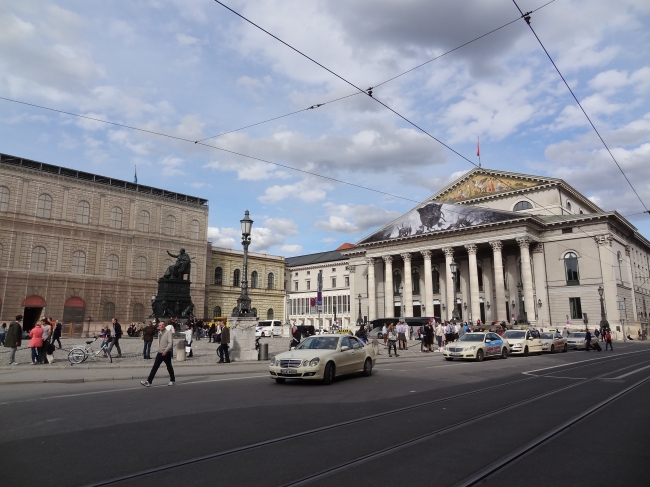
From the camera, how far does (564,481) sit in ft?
16.8

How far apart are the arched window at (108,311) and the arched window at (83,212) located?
33.7ft

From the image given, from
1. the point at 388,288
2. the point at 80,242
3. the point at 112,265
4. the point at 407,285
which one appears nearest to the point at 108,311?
the point at 112,265

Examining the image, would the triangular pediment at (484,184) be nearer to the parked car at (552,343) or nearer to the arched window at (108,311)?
the parked car at (552,343)

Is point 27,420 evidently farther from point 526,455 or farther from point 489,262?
point 489,262

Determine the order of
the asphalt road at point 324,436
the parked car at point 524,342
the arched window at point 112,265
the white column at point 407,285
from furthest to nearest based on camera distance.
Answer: the white column at point 407,285, the arched window at point 112,265, the parked car at point 524,342, the asphalt road at point 324,436

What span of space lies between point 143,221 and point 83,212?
7.40m

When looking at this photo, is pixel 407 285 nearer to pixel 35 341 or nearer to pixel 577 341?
pixel 577 341

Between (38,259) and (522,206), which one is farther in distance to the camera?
(522,206)

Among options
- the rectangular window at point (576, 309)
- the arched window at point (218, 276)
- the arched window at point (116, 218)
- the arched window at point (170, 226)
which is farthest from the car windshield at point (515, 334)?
the arched window at point (218, 276)

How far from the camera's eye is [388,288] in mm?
64375

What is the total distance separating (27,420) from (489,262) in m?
58.3

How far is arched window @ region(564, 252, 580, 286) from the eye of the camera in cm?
5400

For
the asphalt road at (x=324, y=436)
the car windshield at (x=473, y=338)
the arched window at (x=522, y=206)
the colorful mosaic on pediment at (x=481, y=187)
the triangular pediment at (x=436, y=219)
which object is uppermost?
the colorful mosaic on pediment at (x=481, y=187)

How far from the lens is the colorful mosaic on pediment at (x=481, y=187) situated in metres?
61.5
